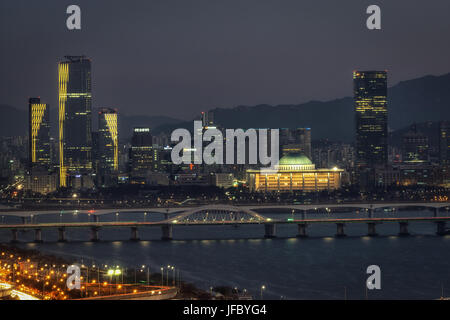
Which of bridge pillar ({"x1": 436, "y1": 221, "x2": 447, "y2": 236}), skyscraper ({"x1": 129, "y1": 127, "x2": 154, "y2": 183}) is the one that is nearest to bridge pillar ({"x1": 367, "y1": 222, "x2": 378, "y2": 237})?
bridge pillar ({"x1": 436, "y1": 221, "x2": 447, "y2": 236})

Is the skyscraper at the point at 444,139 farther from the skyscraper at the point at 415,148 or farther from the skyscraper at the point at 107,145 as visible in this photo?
the skyscraper at the point at 107,145

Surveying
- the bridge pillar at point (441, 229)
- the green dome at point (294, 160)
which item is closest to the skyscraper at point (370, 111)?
the green dome at point (294, 160)

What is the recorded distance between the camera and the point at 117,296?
1650 cm

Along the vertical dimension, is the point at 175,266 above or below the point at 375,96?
below

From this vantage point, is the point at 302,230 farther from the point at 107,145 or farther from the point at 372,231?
the point at 107,145

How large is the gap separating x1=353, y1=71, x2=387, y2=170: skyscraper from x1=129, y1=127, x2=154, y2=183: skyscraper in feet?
64.7

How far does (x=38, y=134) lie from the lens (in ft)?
295

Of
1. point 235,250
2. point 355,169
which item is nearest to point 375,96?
point 355,169

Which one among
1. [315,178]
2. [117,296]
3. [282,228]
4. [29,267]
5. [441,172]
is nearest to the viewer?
[117,296]

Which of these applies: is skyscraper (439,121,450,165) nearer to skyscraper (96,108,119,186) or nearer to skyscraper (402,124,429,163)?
skyscraper (402,124,429,163)

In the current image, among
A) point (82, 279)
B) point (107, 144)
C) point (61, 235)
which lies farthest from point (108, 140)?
point (82, 279)

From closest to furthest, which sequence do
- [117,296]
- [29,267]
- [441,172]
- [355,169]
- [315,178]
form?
[117,296] → [29,267] → [315,178] → [441,172] → [355,169]
